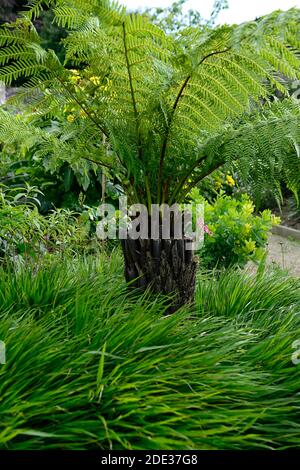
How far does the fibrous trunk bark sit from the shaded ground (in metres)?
3.19

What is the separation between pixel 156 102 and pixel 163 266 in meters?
0.80

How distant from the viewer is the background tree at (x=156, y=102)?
8.36 ft

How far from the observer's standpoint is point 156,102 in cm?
268

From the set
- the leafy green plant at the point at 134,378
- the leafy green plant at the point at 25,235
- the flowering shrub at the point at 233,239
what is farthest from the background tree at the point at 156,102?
the flowering shrub at the point at 233,239

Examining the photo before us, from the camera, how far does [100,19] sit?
2535 mm

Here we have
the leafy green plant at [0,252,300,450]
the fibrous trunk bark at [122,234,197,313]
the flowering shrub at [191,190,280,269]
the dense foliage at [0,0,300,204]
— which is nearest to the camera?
the leafy green plant at [0,252,300,450]

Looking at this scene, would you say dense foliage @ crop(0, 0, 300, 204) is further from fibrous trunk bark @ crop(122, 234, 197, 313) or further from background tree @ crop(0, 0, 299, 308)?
fibrous trunk bark @ crop(122, 234, 197, 313)

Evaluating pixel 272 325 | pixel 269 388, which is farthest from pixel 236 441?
pixel 272 325

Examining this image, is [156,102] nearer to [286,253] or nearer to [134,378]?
[134,378]

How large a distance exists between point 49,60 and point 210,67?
2.56 ft

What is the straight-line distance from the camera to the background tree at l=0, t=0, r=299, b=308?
2.55 meters

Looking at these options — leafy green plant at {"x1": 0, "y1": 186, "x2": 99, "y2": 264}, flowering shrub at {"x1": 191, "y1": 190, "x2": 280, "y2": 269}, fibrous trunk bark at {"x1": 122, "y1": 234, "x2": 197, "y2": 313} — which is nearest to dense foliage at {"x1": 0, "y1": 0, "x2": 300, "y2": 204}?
fibrous trunk bark at {"x1": 122, "y1": 234, "x2": 197, "y2": 313}

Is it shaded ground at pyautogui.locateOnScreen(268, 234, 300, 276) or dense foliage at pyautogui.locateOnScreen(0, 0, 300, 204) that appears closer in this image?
dense foliage at pyautogui.locateOnScreen(0, 0, 300, 204)

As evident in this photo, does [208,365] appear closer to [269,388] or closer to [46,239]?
[269,388]
